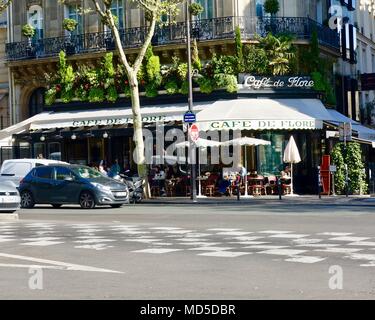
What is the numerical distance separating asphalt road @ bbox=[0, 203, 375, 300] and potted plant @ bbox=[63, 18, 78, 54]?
1900cm

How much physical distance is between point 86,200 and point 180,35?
41.6 feet

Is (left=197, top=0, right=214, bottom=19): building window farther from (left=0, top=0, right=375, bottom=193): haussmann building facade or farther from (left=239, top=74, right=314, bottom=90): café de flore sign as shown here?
(left=239, top=74, right=314, bottom=90): café de flore sign

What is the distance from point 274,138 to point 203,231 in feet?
60.7

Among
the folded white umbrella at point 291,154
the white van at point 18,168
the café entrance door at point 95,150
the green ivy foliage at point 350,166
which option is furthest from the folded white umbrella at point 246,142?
the café entrance door at point 95,150

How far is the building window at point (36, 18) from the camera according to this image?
41.2 metres

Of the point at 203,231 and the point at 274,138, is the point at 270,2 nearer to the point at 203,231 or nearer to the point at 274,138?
the point at 274,138

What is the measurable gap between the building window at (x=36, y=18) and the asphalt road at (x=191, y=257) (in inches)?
865

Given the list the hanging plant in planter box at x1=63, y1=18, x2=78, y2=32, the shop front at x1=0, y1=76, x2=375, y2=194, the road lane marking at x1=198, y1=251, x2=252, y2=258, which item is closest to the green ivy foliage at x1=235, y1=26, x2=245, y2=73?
the shop front at x1=0, y1=76, x2=375, y2=194

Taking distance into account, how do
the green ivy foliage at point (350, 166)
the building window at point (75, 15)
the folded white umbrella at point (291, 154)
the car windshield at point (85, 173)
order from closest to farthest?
the car windshield at point (85, 173) → the green ivy foliage at point (350, 166) → the folded white umbrella at point (291, 154) → the building window at point (75, 15)

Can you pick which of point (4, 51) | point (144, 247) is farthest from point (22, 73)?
point (144, 247)

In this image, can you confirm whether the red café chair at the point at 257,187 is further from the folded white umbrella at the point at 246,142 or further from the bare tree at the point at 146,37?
the bare tree at the point at 146,37

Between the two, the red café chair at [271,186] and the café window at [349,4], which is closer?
the red café chair at [271,186]

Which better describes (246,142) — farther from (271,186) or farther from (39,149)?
(39,149)

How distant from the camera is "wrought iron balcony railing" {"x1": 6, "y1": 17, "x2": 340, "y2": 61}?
35.5 metres
